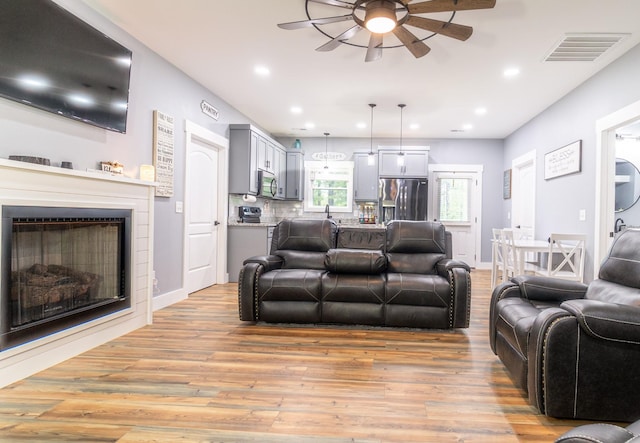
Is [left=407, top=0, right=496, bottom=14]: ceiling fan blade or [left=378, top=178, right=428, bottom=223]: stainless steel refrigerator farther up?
[left=407, top=0, right=496, bottom=14]: ceiling fan blade

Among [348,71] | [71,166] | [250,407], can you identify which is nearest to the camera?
[250,407]

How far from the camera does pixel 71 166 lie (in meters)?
2.62

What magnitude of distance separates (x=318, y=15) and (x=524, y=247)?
3396mm

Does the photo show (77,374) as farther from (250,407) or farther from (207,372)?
(250,407)

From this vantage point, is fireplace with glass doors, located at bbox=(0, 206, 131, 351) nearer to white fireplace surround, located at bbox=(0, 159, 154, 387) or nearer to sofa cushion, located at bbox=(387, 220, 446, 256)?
white fireplace surround, located at bbox=(0, 159, 154, 387)

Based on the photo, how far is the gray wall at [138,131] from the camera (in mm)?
2418

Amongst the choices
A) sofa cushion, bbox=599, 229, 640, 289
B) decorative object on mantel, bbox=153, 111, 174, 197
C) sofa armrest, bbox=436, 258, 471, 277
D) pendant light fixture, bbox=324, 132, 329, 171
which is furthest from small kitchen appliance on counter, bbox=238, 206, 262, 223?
sofa cushion, bbox=599, 229, 640, 289

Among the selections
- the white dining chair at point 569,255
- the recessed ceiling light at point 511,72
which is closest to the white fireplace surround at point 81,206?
the recessed ceiling light at point 511,72

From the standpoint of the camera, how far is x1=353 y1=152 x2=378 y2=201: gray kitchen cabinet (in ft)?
24.1

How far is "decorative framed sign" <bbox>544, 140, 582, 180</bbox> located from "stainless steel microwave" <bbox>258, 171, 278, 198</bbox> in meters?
4.34

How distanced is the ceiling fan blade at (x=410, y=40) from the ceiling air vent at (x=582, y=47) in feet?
4.67

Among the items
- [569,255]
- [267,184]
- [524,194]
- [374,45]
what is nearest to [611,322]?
[374,45]

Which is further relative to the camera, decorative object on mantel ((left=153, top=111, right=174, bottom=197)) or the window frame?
the window frame

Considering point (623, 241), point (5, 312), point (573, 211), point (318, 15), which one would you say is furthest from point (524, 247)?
point (5, 312)
